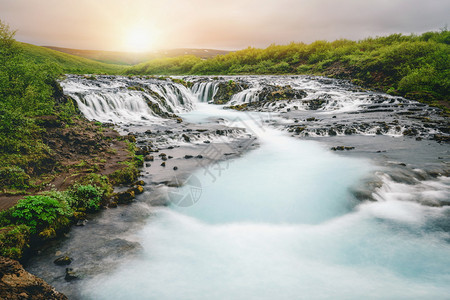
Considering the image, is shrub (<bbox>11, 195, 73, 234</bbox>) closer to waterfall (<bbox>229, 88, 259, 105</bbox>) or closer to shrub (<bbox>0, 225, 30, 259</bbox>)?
shrub (<bbox>0, 225, 30, 259</bbox>)

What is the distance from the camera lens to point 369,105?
2100 centimetres

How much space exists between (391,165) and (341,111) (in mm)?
12267

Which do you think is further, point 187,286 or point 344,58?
point 344,58

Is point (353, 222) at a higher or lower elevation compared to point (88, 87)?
lower

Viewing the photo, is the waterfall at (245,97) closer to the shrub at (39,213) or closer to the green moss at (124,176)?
the green moss at (124,176)

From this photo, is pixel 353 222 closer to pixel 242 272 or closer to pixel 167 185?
pixel 242 272

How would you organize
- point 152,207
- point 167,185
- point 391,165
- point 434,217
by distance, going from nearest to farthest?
point 434,217 < point 152,207 < point 167,185 < point 391,165

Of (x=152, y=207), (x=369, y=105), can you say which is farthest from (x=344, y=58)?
(x=152, y=207)

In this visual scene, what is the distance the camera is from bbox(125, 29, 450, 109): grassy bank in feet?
72.2

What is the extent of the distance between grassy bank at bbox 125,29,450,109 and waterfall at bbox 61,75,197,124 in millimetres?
21380

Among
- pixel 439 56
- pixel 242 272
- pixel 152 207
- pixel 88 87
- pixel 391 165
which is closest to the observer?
pixel 242 272

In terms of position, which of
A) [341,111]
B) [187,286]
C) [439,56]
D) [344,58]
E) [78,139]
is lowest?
[187,286]

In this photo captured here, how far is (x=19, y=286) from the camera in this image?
143 inches

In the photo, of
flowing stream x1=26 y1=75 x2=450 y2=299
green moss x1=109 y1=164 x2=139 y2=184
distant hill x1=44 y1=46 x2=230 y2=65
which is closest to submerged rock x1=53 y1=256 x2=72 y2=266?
flowing stream x1=26 y1=75 x2=450 y2=299
